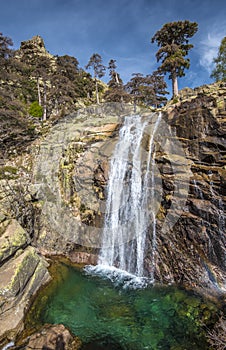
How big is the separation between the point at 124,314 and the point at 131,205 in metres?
6.98

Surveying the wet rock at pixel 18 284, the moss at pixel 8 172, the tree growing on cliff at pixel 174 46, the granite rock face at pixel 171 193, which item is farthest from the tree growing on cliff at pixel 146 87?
the wet rock at pixel 18 284

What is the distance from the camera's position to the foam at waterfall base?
39.5 feet

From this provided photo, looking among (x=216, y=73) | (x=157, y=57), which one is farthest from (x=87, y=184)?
(x=216, y=73)

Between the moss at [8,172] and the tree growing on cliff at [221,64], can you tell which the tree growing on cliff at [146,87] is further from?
the moss at [8,172]

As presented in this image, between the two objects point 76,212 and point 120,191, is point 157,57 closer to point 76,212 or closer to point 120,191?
point 120,191

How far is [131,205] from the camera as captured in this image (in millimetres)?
14875

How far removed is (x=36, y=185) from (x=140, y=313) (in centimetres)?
1315

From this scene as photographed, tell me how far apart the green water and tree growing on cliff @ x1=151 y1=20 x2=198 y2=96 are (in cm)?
2116

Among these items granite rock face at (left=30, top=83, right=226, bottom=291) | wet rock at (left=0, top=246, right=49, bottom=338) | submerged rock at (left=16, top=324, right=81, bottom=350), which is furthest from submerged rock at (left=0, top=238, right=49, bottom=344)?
granite rock face at (left=30, top=83, right=226, bottom=291)

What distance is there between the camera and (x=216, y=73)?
2809 centimetres

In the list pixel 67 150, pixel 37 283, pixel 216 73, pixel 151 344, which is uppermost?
pixel 216 73

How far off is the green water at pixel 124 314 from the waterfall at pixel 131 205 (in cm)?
240

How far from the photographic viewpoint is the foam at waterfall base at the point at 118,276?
1202 cm

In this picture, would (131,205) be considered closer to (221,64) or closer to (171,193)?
(171,193)
